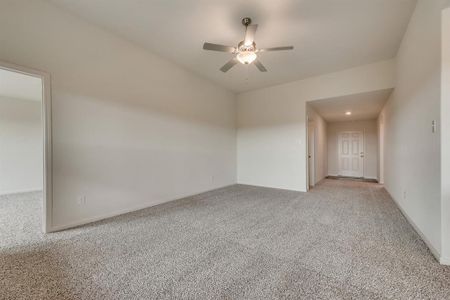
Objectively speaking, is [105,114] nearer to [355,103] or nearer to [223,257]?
[223,257]

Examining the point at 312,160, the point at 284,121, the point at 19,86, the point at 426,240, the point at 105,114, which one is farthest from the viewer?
the point at 312,160

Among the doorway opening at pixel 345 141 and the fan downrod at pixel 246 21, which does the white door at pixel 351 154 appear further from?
the fan downrod at pixel 246 21

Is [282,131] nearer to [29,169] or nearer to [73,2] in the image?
[73,2]

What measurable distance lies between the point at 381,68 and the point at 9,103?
9155 millimetres

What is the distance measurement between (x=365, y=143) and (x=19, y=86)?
1117 cm

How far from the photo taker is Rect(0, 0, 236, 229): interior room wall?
7.86ft

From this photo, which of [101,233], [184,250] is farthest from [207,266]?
[101,233]

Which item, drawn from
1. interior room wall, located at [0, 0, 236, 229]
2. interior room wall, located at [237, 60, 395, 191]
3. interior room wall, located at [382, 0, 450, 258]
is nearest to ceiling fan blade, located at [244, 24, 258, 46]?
interior room wall, located at [382, 0, 450, 258]

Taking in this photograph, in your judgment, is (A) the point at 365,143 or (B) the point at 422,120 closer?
(B) the point at 422,120

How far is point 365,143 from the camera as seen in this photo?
7.54 metres

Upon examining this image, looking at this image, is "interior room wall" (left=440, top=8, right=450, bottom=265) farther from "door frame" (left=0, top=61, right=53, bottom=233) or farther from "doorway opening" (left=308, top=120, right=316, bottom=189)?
"door frame" (left=0, top=61, right=53, bottom=233)

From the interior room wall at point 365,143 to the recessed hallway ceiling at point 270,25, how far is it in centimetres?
467

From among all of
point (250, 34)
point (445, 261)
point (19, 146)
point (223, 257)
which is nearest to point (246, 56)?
point (250, 34)

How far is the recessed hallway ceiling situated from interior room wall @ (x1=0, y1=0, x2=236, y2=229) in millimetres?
352
